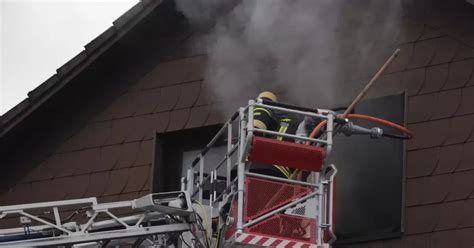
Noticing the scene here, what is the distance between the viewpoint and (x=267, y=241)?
32.8 feet

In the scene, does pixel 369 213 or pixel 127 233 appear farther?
pixel 369 213

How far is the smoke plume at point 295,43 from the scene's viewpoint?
1255 centimetres

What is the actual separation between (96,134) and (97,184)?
67cm

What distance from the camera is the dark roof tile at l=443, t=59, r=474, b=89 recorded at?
11.8 meters

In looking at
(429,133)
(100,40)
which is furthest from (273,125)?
(100,40)

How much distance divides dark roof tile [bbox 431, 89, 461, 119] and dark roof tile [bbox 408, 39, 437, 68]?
0.44 metres

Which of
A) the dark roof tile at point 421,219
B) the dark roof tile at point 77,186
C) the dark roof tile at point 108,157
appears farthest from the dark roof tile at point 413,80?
the dark roof tile at point 77,186

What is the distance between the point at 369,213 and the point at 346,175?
532 mm

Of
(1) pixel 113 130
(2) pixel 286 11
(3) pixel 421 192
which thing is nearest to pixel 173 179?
(1) pixel 113 130

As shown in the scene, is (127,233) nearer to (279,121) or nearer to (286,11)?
(279,121)

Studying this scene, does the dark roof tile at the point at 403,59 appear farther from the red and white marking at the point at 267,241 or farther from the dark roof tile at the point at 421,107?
the red and white marking at the point at 267,241

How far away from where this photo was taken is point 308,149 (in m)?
10.1

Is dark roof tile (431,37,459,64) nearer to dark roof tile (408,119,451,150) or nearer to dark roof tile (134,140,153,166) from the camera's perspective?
dark roof tile (408,119,451,150)

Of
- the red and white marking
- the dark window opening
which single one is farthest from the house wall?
the red and white marking
